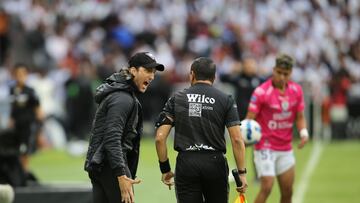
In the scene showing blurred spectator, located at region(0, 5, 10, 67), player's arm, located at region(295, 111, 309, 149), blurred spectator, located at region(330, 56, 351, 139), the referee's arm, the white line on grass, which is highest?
blurred spectator, located at region(0, 5, 10, 67)

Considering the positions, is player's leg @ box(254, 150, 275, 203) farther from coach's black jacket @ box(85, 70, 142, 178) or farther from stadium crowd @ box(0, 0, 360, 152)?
stadium crowd @ box(0, 0, 360, 152)

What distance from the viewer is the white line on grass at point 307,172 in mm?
15668

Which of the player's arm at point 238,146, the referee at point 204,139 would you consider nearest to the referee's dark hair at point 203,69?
the referee at point 204,139

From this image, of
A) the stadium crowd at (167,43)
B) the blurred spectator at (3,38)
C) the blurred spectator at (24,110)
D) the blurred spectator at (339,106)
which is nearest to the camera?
the blurred spectator at (24,110)

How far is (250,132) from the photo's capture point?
449 inches

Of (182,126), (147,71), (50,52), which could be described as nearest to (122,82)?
(147,71)

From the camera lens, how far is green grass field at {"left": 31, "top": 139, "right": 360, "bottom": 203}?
15.7 metres

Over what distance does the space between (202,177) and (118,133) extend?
3.55 ft

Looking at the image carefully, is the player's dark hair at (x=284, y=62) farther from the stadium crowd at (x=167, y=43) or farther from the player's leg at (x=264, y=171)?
the stadium crowd at (x=167, y=43)

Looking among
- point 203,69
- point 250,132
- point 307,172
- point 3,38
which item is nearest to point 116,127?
point 203,69

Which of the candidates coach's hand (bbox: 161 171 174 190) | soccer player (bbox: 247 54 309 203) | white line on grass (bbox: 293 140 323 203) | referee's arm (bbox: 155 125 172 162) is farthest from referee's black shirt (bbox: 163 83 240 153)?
white line on grass (bbox: 293 140 323 203)

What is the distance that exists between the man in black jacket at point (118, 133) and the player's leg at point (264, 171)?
312 cm

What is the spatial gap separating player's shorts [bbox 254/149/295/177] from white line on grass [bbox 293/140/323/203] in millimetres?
3194

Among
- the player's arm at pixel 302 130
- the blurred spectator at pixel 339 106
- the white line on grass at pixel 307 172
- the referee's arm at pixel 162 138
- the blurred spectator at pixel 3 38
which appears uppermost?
the blurred spectator at pixel 3 38
